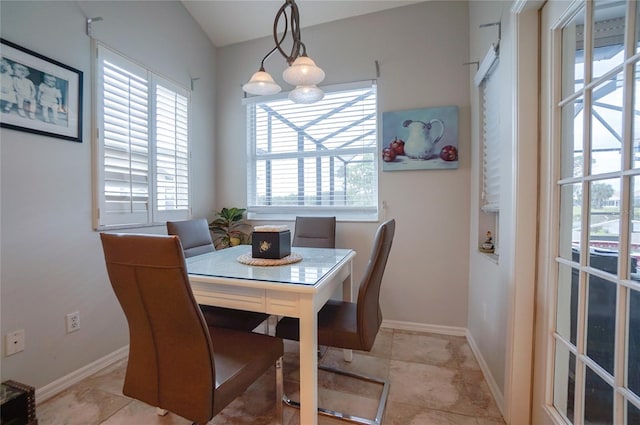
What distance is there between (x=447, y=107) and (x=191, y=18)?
2535 millimetres

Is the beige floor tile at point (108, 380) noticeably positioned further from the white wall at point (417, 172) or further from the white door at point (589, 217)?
the white door at point (589, 217)

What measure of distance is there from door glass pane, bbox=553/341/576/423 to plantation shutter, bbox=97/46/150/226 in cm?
263

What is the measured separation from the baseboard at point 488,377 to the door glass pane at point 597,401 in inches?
21.5

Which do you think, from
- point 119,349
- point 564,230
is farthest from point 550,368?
point 119,349

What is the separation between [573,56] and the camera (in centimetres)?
112

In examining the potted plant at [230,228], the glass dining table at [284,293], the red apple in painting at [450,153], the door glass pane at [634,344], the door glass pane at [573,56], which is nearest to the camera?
the door glass pane at [634,344]

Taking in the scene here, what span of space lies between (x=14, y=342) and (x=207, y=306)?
95 cm

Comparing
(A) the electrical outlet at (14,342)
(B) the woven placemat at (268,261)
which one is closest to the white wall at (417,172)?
(B) the woven placemat at (268,261)

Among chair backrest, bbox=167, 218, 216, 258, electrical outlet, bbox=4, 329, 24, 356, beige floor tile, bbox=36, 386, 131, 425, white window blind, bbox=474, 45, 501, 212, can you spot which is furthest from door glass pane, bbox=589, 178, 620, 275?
Result: electrical outlet, bbox=4, 329, 24, 356

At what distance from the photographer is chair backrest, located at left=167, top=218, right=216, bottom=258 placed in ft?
6.13

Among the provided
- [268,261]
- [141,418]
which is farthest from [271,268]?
[141,418]

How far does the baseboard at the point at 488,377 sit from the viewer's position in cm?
152

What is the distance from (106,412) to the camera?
150 centimetres

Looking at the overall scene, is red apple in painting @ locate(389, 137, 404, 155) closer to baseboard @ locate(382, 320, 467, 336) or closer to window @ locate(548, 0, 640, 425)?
window @ locate(548, 0, 640, 425)
